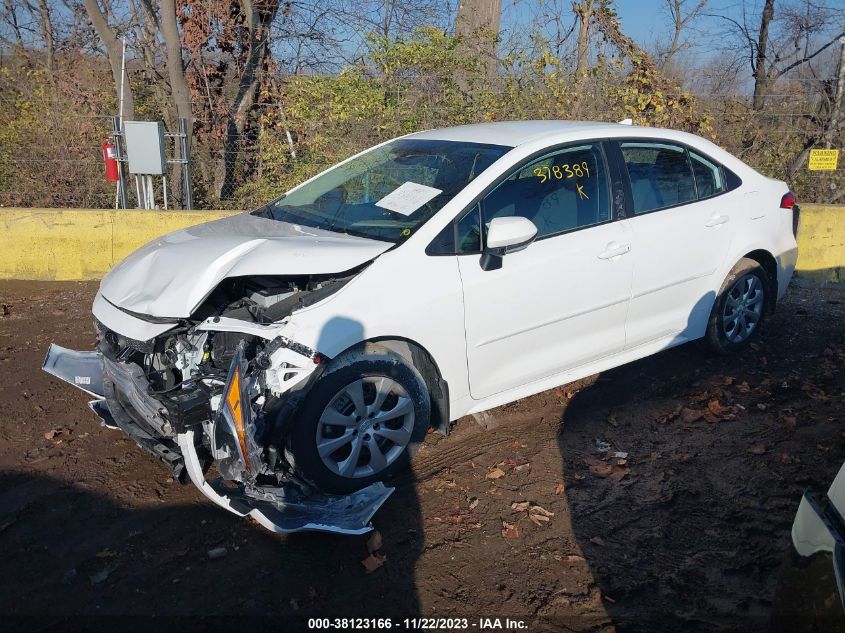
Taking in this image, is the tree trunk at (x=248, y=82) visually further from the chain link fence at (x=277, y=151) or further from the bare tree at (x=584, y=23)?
the bare tree at (x=584, y=23)

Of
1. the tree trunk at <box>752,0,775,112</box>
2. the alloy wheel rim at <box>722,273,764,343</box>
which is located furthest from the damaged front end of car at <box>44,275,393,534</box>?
the tree trunk at <box>752,0,775,112</box>

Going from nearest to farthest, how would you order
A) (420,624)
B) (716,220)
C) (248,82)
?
(420,624) → (716,220) → (248,82)

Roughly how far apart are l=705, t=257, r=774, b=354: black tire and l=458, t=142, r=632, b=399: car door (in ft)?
3.52

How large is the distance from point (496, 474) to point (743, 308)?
8.66 ft

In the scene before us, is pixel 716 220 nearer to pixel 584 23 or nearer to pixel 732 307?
pixel 732 307

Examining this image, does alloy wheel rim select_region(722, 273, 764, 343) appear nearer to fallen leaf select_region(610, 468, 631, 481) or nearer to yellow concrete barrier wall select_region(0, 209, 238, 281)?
fallen leaf select_region(610, 468, 631, 481)

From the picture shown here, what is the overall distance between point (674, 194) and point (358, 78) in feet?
18.5

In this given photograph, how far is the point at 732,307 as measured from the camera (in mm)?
5531

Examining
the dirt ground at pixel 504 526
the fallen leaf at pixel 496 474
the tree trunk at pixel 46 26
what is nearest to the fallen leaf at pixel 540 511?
the dirt ground at pixel 504 526

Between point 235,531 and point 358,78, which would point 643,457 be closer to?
point 235,531

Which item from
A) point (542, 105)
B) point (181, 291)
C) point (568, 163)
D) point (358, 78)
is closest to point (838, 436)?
point (568, 163)

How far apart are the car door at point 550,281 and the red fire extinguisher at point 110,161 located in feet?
20.5

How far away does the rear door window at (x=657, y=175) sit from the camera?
15.9 ft

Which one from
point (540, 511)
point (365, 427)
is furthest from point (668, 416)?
point (365, 427)
